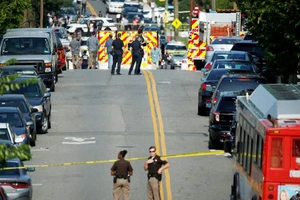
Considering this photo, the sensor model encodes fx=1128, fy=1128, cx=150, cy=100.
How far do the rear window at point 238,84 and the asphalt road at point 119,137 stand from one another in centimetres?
161

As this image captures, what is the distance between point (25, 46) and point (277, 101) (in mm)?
25415

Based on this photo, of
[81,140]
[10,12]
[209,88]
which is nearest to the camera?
[81,140]

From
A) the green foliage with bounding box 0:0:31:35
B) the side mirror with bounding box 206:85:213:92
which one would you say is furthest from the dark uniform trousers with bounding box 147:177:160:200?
the green foliage with bounding box 0:0:31:35

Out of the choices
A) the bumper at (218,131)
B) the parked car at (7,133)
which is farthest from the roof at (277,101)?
the bumper at (218,131)

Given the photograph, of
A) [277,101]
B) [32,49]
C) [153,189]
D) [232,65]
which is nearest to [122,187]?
[153,189]

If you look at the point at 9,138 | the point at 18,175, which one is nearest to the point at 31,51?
the point at 9,138

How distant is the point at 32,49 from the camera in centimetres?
4153

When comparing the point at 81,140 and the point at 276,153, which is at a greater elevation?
the point at 276,153

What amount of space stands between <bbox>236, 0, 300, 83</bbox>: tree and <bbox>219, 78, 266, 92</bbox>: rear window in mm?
1032

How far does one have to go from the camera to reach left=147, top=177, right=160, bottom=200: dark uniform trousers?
2177 cm

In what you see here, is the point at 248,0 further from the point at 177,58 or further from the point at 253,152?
the point at 177,58

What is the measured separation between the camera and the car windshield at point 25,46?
41031 millimetres

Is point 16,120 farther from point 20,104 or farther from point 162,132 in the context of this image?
point 162,132

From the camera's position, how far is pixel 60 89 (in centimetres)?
4356
